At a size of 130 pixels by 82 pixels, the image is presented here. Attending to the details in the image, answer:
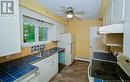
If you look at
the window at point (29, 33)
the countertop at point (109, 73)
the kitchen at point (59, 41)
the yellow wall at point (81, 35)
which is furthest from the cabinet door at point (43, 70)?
the yellow wall at point (81, 35)

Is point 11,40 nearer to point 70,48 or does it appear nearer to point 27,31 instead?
point 27,31

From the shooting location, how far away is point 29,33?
115 inches

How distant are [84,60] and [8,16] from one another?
4.28 m

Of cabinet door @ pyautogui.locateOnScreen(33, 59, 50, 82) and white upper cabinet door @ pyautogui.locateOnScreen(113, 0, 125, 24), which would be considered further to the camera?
cabinet door @ pyautogui.locateOnScreen(33, 59, 50, 82)

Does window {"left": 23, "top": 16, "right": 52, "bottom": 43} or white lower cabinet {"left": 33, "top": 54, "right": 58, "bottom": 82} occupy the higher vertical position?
window {"left": 23, "top": 16, "right": 52, "bottom": 43}

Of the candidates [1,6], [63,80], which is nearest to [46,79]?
[63,80]

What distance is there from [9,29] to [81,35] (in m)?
4.06

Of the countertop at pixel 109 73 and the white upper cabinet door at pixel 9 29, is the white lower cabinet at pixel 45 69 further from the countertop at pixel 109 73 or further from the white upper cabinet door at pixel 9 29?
the countertop at pixel 109 73

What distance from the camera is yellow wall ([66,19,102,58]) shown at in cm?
500

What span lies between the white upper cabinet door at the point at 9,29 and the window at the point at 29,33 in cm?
117

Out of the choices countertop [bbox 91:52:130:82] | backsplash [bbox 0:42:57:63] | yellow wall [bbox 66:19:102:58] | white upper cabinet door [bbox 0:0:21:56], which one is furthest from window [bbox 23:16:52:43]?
countertop [bbox 91:52:130:82]

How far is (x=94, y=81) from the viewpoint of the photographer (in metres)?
1.31

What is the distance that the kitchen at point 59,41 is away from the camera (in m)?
1.34

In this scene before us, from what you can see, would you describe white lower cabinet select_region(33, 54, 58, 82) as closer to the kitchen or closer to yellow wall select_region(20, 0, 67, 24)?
the kitchen
